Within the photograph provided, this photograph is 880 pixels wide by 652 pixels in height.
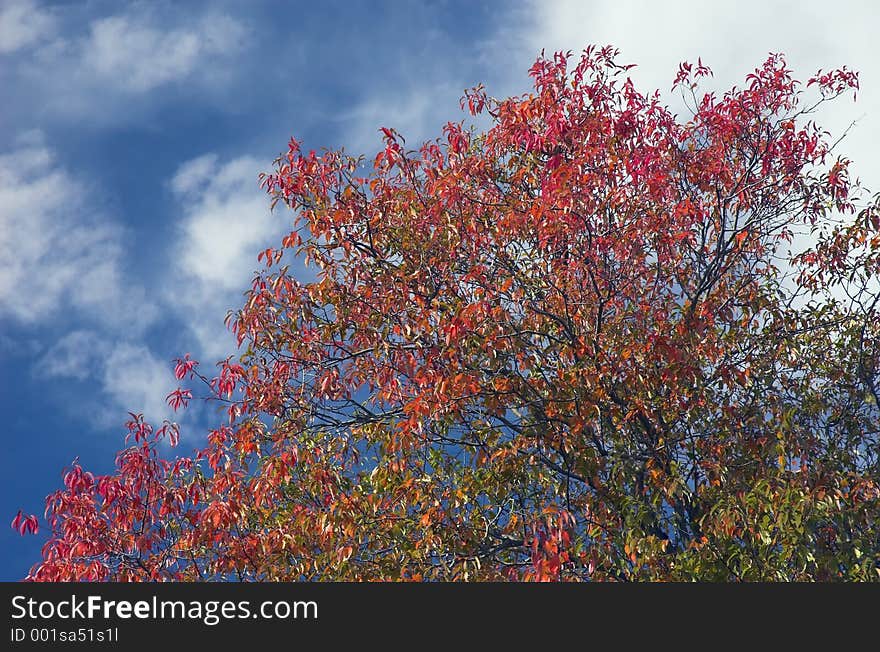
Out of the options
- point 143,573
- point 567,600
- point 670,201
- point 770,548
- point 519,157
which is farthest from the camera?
point 519,157

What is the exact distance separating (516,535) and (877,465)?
3.89 m

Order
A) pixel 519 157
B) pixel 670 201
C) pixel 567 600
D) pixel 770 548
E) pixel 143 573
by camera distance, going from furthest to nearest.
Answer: pixel 519 157, pixel 670 201, pixel 143 573, pixel 770 548, pixel 567 600

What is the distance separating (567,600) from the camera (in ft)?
22.7

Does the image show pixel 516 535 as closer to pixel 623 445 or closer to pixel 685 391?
pixel 623 445

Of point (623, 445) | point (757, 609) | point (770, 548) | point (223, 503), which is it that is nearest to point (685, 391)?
point (623, 445)

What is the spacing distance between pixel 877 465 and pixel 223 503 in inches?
266

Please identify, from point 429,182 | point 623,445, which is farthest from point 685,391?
point 429,182

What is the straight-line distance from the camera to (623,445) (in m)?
9.23

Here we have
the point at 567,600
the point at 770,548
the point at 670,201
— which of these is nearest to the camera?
the point at 567,600

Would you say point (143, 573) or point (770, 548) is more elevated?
point (143, 573)

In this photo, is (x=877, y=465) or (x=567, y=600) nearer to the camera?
(x=567, y=600)

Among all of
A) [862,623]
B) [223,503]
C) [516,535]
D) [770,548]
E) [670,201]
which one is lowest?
[862,623]

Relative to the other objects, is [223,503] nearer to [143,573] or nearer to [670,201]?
[143,573]

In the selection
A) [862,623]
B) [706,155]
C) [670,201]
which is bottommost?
[862,623]
